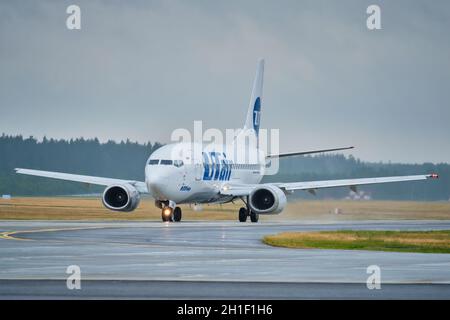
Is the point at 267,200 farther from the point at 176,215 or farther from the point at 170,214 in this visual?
the point at 170,214

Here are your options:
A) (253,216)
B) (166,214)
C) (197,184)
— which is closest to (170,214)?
(166,214)

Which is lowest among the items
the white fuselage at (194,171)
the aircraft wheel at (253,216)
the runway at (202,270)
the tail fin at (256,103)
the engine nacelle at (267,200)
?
the runway at (202,270)

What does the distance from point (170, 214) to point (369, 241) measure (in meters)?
24.7

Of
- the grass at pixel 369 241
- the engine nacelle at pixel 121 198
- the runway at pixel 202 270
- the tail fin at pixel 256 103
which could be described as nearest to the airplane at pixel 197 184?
the engine nacelle at pixel 121 198

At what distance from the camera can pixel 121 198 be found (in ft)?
220

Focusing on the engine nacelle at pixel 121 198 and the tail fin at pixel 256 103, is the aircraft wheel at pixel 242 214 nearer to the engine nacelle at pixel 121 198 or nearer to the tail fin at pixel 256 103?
the engine nacelle at pixel 121 198

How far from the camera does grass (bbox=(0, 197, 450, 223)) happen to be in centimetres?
7275

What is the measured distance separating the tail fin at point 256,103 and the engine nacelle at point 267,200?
12.9 m

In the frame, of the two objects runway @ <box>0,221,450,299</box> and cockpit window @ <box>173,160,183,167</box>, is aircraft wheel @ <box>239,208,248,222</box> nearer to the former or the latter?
cockpit window @ <box>173,160,183,167</box>

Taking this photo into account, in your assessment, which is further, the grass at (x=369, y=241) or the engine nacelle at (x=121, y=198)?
the engine nacelle at (x=121, y=198)

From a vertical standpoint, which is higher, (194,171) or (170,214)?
(194,171)

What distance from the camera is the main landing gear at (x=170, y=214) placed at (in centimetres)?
6500

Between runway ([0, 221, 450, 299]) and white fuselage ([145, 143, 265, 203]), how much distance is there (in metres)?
20.3

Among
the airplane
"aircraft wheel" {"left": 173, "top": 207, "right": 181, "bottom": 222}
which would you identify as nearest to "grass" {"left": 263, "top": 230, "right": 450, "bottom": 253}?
the airplane
